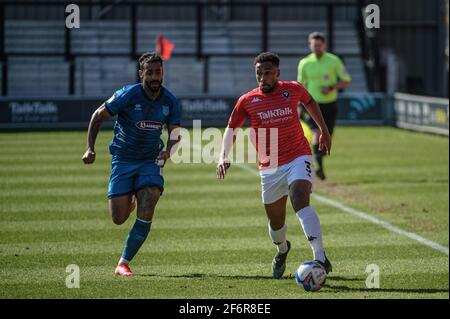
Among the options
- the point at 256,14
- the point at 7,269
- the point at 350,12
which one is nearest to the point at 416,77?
the point at 350,12

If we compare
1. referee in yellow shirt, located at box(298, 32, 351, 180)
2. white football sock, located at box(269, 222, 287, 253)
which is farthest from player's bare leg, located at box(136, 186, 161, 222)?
referee in yellow shirt, located at box(298, 32, 351, 180)

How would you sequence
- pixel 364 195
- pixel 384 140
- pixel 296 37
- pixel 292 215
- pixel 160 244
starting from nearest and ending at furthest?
1. pixel 160 244
2. pixel 292 215
3. pixel 364 195
4. pixel 384 140
5. pixel 296 37

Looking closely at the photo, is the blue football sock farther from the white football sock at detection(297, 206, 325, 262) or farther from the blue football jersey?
the white football sock at detection(297, 206, 325, 262)

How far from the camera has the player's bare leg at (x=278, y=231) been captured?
11.2 metres

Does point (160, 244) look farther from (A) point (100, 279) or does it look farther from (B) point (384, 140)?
(B) point (384, 140)

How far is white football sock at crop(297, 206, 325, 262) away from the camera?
414 inches

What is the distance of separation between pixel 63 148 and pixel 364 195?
8.98 meters

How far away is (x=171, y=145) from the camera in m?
11.2

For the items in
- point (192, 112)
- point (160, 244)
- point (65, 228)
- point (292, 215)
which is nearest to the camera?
point (160, 244)

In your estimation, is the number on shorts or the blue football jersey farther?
the blue football jersey

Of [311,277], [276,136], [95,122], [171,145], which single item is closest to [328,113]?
[276,136]

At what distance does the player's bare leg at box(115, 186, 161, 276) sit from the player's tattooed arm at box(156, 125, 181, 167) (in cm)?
32

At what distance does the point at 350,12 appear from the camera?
39.4 metres

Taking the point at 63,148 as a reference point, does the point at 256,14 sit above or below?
above
